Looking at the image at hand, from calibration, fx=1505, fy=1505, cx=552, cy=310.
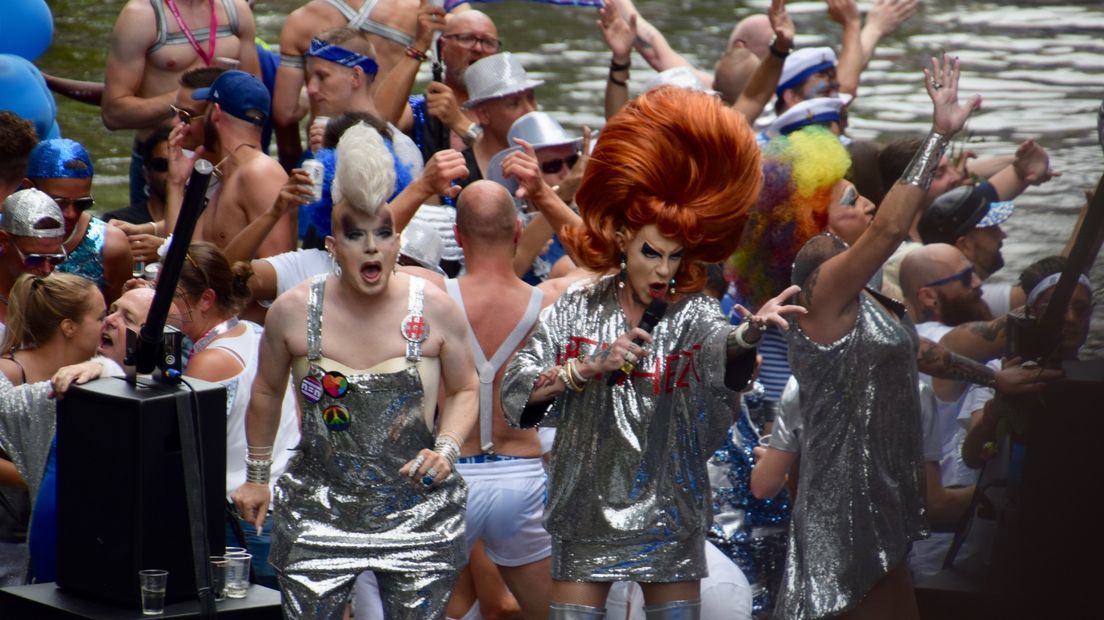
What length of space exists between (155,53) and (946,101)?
407 centimetres

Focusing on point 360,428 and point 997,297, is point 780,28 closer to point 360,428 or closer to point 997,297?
point 997,297

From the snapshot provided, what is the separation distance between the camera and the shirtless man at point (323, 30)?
709 cm

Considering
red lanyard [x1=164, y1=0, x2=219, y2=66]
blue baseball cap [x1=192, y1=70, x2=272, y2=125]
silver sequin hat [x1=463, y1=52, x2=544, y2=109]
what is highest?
red lanyard [x1=164, y1=0, x2=219, y2=66]

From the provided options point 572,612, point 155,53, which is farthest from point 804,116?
point 155,53

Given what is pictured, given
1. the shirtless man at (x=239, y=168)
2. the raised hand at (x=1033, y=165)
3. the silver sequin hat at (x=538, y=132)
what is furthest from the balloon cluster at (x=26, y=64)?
the raised hand at (x=1033, y=165)

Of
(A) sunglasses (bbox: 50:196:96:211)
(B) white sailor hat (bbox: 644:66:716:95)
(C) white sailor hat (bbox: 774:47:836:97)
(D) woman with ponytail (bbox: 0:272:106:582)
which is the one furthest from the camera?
(C) white sailor hat (bbox: 774:47:836:97)

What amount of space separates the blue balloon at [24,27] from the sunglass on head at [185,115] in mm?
1426

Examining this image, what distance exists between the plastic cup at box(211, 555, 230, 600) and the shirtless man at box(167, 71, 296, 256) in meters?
2.02

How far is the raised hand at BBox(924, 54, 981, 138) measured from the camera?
4160 millimetres

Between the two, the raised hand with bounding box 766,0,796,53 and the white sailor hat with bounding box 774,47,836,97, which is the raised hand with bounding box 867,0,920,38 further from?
the raised hand with bounding box 766,0,796,53

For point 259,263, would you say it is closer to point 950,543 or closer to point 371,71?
point 371,71

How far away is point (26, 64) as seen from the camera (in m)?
6.84

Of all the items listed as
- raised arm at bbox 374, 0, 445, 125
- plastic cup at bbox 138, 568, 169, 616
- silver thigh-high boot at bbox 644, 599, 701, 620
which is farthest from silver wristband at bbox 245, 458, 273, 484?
raised arm at bbox 374, 0, 445, 125

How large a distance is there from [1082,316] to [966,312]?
59.9 inches
